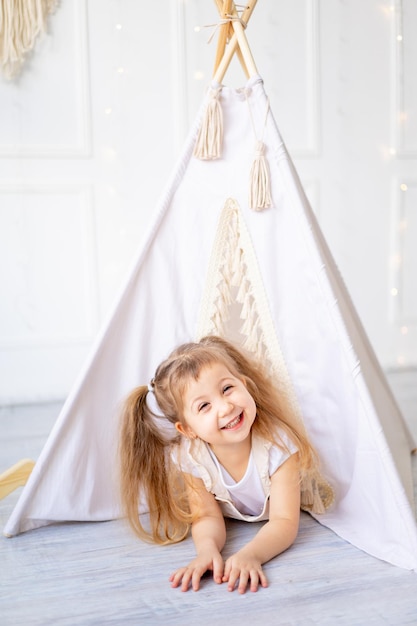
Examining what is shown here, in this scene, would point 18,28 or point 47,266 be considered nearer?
point 18,28

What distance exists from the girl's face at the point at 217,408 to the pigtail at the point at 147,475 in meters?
0.13

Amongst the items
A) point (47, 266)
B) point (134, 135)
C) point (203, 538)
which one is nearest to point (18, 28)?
point (134, 135)

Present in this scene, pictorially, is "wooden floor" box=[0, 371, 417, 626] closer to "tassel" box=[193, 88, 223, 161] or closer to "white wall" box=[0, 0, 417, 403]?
"tassel" box=[193, 88, 223, 161]

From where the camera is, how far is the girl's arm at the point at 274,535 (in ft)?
3.93

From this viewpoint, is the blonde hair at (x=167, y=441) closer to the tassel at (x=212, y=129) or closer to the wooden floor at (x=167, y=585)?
the wooden floor at (x=167, y=585)

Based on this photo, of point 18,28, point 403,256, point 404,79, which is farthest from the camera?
point 403,256

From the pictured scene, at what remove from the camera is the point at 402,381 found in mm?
2908

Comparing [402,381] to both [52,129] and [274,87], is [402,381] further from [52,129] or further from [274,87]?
[52,129]

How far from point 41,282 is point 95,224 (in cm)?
34

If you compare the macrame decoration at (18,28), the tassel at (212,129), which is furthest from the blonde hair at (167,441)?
the macrame decoration at (18,28)

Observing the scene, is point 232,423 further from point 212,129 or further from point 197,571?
point 212,129

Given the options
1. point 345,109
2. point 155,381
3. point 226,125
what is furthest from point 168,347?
point 345,109

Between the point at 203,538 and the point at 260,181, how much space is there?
30.7 inches

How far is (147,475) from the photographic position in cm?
143
